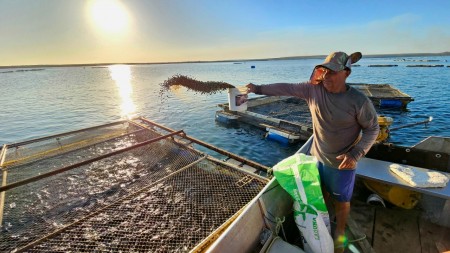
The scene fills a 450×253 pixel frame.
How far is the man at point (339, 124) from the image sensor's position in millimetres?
2850

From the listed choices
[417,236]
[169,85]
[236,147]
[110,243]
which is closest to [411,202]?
[417,236]

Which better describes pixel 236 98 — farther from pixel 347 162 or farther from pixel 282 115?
pixel 282 115

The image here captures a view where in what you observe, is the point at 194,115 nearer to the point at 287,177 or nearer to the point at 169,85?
the point at 169,85

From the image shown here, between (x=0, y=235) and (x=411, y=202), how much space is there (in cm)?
965

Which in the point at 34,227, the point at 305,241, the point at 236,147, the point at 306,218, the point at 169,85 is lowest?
the point at 236,147

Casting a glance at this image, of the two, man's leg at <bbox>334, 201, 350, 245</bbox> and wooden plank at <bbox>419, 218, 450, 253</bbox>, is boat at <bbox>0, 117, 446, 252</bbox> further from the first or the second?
wooden plank at <bbox>419, 218, 450, 253</bbox>

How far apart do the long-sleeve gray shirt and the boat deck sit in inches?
69.1

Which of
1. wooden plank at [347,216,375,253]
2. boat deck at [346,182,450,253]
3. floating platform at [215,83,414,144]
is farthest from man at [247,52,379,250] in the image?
floating platform at [215,83,414,144]

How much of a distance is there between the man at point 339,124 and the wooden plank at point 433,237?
150 centimetres

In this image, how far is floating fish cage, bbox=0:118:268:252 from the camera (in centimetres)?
511

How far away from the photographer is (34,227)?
19.2ft

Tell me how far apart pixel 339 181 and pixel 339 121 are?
947 mm

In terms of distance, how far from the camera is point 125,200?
6168 millimetres

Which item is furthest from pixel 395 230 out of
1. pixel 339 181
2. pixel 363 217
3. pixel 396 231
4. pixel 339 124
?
pixel 339 124
